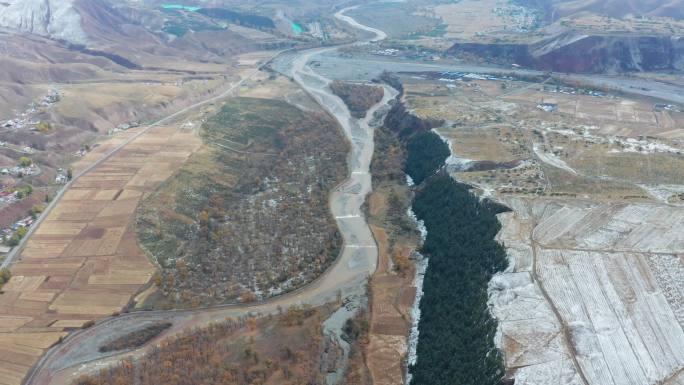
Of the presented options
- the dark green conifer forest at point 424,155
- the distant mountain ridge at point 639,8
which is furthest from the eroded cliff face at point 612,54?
the dark green conifer forest at point 424,155

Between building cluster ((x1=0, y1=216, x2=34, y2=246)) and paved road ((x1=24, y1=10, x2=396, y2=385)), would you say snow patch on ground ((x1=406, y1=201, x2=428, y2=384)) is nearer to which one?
paved road ((x1=24, y1=10, x2=396, y2=385))

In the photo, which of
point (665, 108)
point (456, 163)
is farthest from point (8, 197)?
point (665, 108)

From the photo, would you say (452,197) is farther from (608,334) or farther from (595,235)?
(608,334)

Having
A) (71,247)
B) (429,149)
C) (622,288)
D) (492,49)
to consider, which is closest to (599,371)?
(622,288)

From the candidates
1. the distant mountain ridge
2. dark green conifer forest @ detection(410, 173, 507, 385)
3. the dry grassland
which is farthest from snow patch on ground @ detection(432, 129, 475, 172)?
the distant mountain ridge

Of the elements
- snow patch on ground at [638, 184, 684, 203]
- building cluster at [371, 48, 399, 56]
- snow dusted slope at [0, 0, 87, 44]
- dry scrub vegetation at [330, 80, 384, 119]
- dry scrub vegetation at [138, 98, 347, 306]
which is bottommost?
dry scrub vegetation at [138, 98, 347, 306]

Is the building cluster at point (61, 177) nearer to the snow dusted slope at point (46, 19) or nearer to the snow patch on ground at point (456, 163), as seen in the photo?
the snow patch on ground at point (456, 163)

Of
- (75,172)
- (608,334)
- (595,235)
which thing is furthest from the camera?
(75,172)
